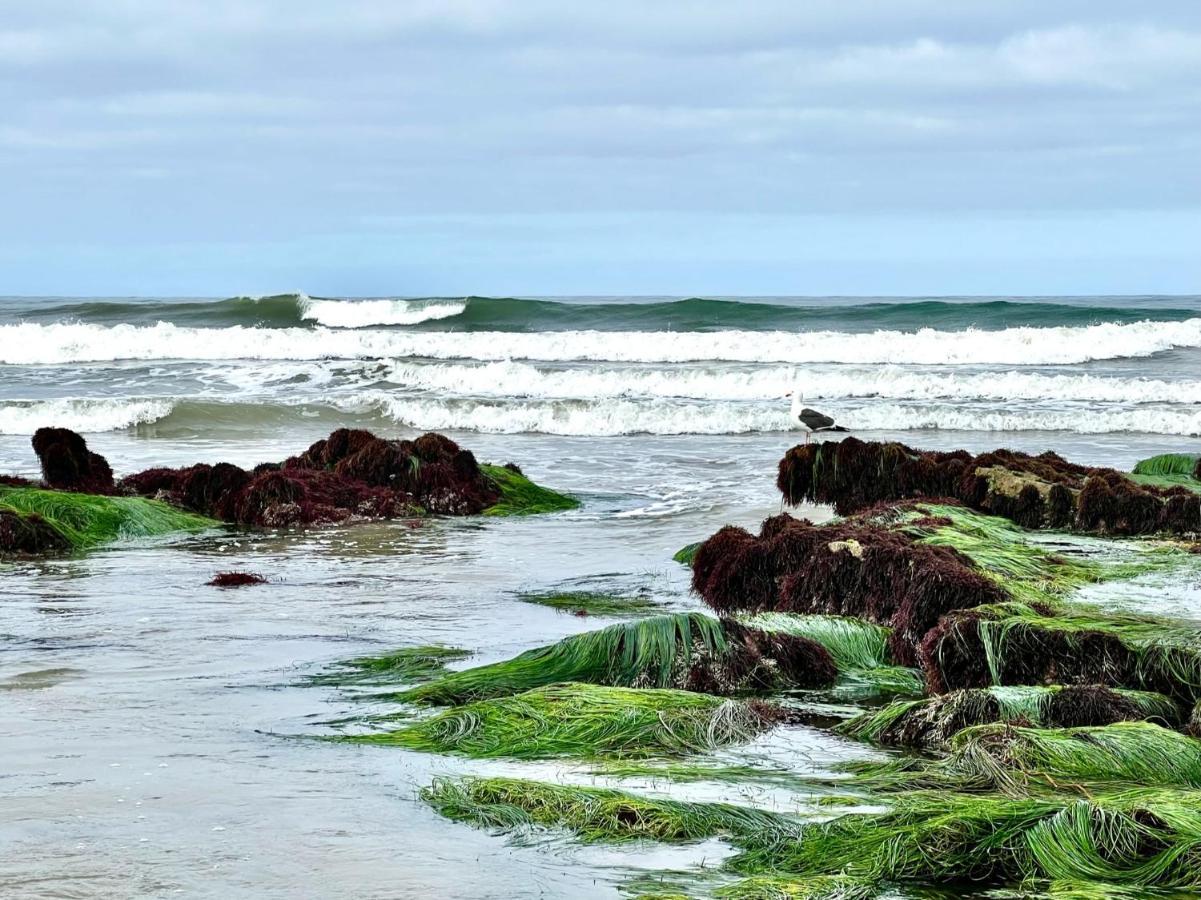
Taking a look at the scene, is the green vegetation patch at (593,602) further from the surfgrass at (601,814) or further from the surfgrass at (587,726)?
the surfgrass at (601,814)

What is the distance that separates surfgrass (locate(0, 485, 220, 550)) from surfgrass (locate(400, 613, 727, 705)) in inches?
210

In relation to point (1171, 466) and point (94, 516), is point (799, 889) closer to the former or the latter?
point (94, 516)

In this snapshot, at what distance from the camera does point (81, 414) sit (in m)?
22.8

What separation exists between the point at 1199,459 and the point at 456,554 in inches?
252

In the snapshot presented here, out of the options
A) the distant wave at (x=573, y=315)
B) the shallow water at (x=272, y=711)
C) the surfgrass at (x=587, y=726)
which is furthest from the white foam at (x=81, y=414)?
the distant wave at (x=573, y=315)

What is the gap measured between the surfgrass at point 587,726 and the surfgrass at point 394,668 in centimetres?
82

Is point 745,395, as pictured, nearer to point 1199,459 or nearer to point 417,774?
point 1199,459

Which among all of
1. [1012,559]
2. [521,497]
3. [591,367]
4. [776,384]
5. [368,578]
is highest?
[591,367]

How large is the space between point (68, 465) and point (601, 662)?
7584mm

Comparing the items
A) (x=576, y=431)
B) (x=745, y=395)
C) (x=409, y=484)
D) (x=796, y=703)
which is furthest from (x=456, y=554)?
(x=745, y=395)

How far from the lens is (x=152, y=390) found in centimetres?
2798

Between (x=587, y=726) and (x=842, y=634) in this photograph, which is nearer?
(x=587, y=726)

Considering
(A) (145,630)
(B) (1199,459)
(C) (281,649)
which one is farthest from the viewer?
(B) (1199,459)

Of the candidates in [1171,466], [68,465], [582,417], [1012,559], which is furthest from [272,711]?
[582,417]
